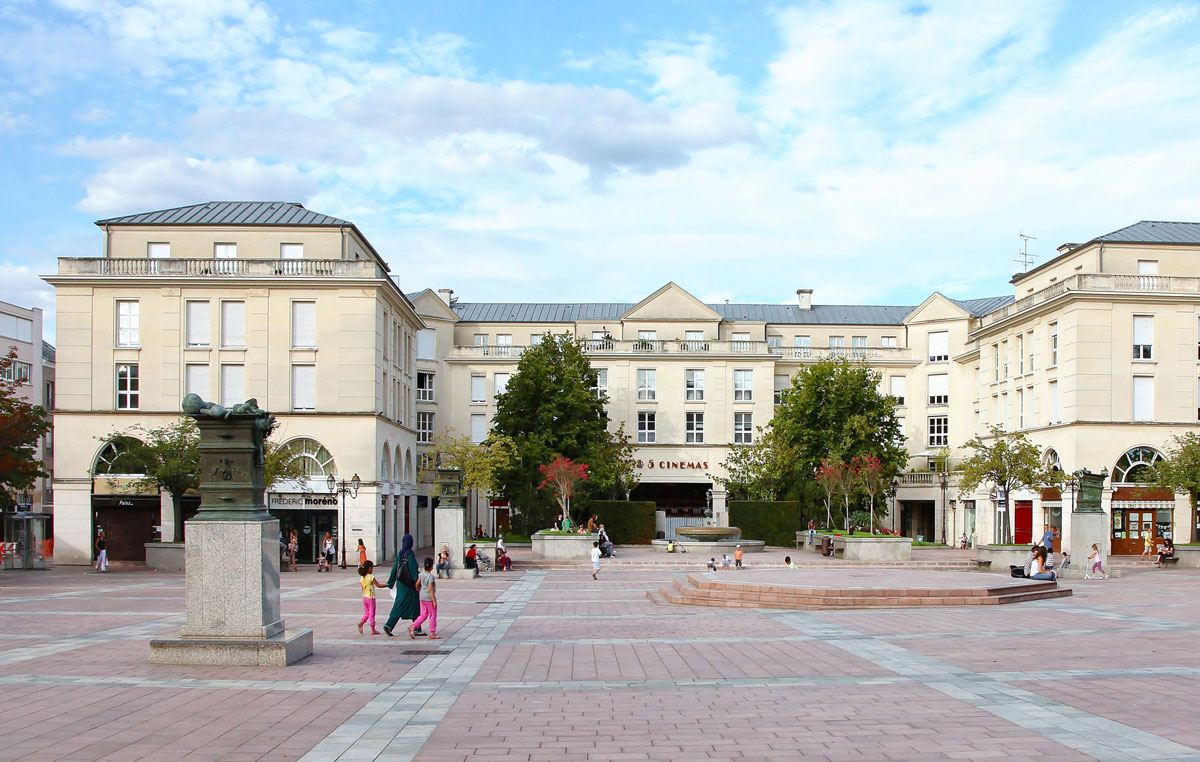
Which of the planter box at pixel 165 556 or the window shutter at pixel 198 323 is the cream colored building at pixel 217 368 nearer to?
the window shutter at pixel 198 323

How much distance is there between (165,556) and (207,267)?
12.8 metres

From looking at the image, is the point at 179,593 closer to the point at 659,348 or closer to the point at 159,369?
the point at 159,369

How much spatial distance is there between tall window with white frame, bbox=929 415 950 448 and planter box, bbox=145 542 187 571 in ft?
155

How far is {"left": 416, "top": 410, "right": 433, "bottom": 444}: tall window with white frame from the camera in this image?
65688 mm

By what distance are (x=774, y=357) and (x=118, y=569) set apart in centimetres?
3987

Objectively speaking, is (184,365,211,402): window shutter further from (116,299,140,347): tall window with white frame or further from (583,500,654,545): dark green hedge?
(583,500,654,545): dark green hedge

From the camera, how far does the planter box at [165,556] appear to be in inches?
1591

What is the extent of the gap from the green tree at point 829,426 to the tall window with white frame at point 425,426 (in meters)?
22.0

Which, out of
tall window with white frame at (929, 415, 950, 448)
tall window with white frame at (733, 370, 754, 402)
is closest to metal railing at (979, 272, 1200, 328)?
tall window with white frame at (929, 415, 950, 448)

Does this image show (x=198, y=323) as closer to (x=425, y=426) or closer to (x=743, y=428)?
(x=425, y=426)

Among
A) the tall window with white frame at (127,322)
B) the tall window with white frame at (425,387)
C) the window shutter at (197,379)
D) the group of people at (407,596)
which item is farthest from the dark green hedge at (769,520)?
the group of people at (407,596)

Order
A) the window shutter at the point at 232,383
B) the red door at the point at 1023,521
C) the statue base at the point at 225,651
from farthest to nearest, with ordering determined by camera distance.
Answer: the red door at the point at 1023,521 < the window shutter at the point at 232,383 < the statue base at the point at 225,651

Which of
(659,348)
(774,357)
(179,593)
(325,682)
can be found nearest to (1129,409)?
(774,357)

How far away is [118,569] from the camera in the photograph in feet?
137
